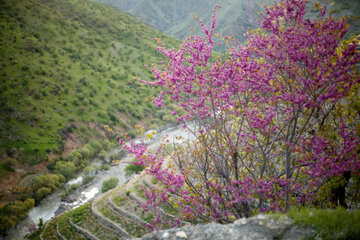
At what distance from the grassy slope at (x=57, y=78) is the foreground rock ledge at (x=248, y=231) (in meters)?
44.6

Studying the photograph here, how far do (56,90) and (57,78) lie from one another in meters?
5.03

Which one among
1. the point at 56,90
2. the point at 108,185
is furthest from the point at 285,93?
the point at 56,90

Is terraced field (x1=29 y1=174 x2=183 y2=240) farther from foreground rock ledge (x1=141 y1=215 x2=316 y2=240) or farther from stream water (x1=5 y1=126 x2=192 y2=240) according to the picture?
foreground rock ledge (x1=141 y1=215 x2=316 y2=240)

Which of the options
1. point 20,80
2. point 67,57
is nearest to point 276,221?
point 20,80

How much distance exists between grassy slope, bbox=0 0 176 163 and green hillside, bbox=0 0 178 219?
0.15 meters

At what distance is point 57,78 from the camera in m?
59.1

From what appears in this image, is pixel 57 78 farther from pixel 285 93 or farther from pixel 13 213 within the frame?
pixel 285 93

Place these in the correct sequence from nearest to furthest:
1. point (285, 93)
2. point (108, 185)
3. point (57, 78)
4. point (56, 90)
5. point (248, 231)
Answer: point (248, 231) < point (285, 93) < point (108, 185) < point (56, 90) < point (57, 78)

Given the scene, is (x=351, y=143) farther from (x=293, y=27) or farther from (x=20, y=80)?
(x=20, y=80)

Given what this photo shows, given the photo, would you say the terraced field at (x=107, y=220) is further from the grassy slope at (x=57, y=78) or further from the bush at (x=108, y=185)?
the grassy slope at (x=57, y=78)

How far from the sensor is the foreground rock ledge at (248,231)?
184 inches

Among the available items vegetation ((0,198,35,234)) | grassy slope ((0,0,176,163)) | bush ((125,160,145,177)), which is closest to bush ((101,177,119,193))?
bush ((125,160,145,177))

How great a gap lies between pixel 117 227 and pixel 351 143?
24497mm

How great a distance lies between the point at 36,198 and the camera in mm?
35750
